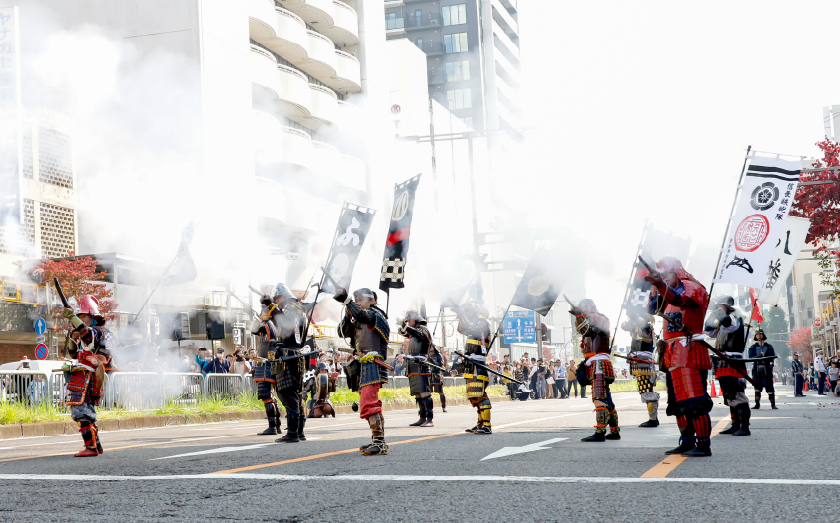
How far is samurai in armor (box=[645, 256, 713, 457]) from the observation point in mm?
7598

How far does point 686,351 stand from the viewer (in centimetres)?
773

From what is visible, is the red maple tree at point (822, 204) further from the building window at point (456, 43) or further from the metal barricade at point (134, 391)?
the building window at point (456, 43)

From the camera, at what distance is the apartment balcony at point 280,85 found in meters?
37.4

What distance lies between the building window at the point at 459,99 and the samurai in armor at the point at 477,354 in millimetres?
79305

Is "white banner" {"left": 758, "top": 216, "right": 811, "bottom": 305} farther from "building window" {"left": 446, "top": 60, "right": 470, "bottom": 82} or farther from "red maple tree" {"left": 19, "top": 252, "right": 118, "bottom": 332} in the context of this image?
"building window" {"left": 446, "top": 60, "right": 470, "bottom": 82}

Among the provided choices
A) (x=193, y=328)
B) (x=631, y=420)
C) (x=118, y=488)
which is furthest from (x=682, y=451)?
(x=193, y=328)

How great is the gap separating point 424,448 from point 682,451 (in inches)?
97.5

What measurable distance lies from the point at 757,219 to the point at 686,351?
28.2ft

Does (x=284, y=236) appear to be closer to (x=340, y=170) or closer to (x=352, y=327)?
(x=340, y=170)

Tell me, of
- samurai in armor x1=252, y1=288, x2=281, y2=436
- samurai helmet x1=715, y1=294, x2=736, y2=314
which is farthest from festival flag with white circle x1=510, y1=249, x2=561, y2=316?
samurai in armor x1=252, y1=288, x2=281, y2=436

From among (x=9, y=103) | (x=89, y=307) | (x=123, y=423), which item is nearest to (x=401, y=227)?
(x=123, y=423)

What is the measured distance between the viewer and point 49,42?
1251 inches

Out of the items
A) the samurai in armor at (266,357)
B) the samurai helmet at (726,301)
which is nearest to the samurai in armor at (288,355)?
the samurai in armor at (266,357)

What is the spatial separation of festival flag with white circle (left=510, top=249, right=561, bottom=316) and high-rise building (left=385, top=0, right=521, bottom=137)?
2818 inches
